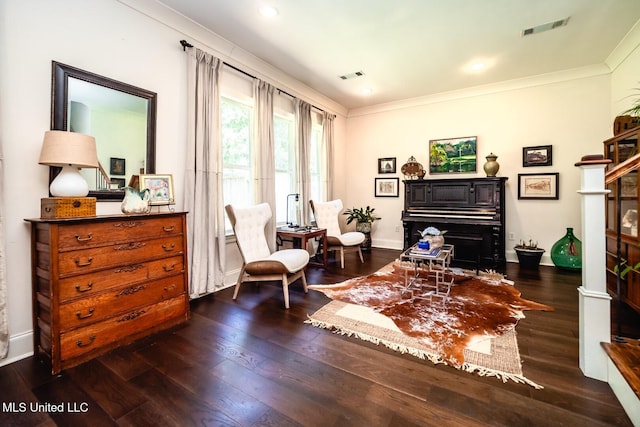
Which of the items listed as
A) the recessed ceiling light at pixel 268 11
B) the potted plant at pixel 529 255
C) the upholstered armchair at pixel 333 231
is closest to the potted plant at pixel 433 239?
the upholstered armchair at pixel 333 231

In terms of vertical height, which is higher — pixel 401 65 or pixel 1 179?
pixel 401 65

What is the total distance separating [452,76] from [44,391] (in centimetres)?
556

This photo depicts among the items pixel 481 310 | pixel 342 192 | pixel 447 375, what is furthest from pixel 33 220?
pixel 342 192

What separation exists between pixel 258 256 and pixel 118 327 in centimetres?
144

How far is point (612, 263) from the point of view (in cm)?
294

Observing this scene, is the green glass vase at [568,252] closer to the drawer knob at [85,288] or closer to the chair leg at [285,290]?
the chair leg at [285,290]

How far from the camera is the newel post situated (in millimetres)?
1604

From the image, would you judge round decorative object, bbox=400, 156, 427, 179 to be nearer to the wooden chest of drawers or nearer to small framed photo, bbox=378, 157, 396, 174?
small framed photo, bbox=378, 157, 396, 174

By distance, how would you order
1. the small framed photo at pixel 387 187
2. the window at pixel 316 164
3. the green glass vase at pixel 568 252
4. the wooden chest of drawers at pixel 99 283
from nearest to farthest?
the wooden chest of drawers at pixel 99 283, the green glass vase at pixel 568 252, the window at pixel 316 164, the small framed photo at pixel 387 187

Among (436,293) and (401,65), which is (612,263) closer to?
(436,293)

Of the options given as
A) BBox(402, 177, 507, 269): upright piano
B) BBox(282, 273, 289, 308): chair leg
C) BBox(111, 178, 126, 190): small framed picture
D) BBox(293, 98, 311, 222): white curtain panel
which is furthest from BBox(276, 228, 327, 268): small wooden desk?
BBox(111, 178, 126, 190): small framed picture

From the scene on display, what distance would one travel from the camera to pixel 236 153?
3660 millimetres

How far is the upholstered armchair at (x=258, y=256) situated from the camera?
2844mm

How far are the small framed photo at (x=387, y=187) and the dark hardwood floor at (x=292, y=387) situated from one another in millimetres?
3615
